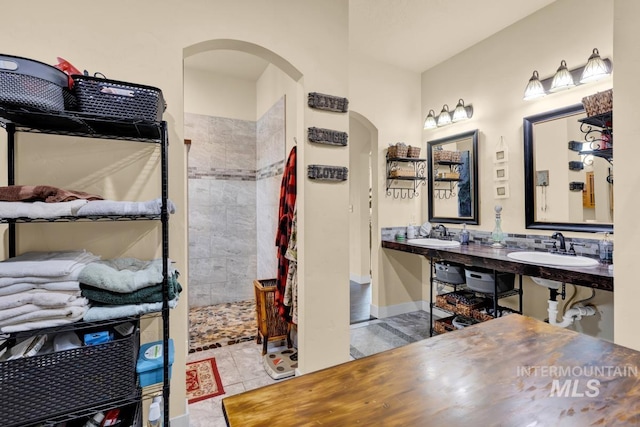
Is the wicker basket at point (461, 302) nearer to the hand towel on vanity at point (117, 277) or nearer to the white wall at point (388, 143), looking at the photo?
the white wall at point (388, 143)

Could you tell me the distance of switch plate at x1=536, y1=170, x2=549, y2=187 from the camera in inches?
103

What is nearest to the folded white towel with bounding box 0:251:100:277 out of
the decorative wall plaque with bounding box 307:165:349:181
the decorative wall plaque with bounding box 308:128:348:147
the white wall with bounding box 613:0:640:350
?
the decorative wall plaque with bounding box 307:165:349:181

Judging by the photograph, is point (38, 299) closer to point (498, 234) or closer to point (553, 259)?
point (553, 259)

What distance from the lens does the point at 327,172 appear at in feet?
6.91

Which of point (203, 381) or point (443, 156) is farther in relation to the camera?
point (443, 156)

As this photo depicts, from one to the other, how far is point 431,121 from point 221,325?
10.9 feet

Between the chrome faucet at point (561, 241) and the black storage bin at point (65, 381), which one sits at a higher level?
the chrome faucet at point (561, 241)

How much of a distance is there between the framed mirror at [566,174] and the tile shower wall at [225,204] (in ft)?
8.77

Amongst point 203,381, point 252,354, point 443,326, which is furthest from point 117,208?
point 443,326

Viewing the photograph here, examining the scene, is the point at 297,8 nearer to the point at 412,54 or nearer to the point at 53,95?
the point at 53,95

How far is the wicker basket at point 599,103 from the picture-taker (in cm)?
178

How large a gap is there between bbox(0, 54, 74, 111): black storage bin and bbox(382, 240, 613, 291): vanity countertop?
2.72m

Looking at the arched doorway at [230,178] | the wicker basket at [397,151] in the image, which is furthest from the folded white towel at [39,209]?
the wicker basket at [397,151]

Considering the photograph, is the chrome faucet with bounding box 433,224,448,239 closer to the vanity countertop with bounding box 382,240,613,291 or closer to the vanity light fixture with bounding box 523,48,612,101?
the vanity countertop with bounding box 382,240,613,291
